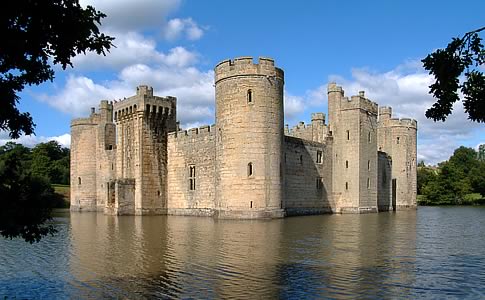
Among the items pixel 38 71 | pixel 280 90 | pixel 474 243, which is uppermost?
pixel 280 90

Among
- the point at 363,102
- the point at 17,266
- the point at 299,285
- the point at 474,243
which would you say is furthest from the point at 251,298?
the point at 363,102

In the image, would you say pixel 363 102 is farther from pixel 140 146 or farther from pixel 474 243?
pixel 474 243

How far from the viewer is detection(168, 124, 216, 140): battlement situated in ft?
112

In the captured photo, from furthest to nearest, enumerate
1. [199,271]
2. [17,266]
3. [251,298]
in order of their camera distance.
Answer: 1. [17,266]
2. [199,271]
3. [251,298]

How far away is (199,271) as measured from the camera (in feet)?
37.7

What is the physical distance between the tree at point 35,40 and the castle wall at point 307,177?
28138 mm

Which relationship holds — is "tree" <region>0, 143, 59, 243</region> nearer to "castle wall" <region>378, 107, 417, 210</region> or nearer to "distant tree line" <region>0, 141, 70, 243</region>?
"distant tree line" <region>0, 141, 70, 243</region>

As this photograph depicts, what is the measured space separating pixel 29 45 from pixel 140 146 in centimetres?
3081

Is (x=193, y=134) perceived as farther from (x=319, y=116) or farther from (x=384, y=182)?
(x=384, y=182)

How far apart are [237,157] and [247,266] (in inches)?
657

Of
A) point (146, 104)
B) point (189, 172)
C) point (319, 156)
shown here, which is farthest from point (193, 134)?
point (319, 156)

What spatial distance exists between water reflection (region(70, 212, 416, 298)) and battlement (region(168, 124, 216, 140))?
14760mm

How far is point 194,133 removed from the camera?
116 feet

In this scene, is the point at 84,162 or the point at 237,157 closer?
the point at 237,157
